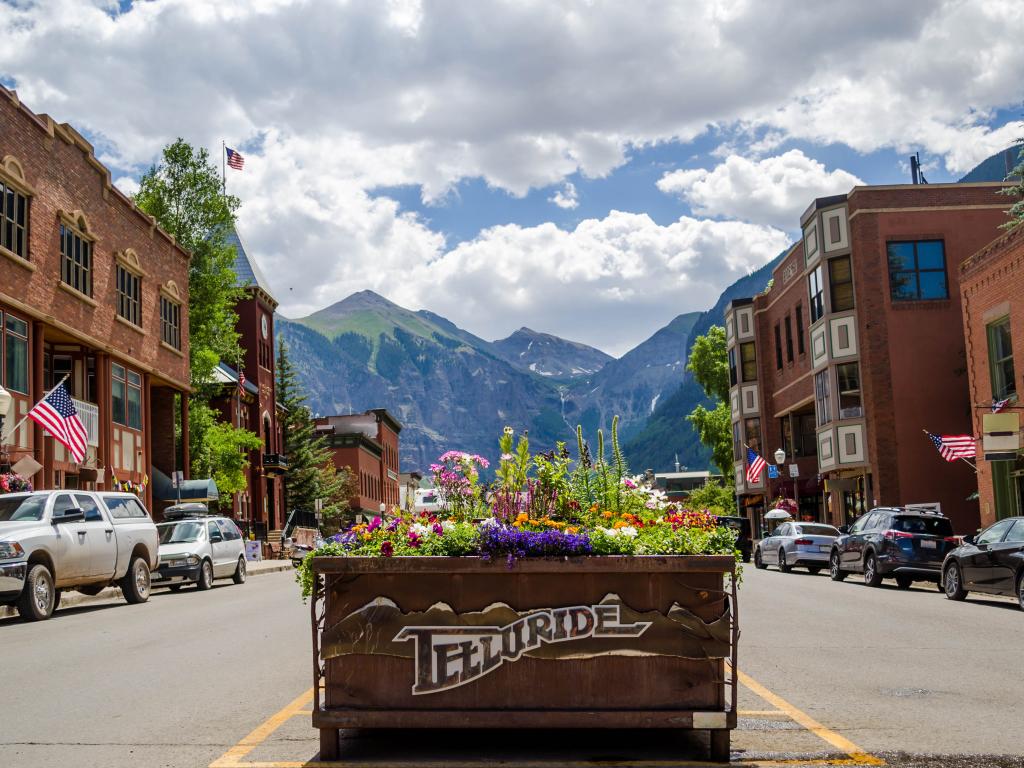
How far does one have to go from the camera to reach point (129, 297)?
37406 mm

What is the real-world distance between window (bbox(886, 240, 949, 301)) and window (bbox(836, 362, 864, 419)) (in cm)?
316

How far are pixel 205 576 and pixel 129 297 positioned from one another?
14635mm

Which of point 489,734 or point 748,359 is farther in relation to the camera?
point 748,359

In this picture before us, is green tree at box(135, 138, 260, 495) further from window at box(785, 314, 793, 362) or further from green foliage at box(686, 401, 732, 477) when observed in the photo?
green foliage at box(686, 401, 732, 477)

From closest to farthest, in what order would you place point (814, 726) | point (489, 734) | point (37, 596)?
1. point (489, 734)
2. point (814, 726)
3. point (37, 596)

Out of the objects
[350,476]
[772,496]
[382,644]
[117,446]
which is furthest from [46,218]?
[350,476]

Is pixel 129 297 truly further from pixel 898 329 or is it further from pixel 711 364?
pixel 711 364

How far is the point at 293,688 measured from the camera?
9617 mm

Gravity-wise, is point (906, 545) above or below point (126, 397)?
below

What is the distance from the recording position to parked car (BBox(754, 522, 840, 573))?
104 feet

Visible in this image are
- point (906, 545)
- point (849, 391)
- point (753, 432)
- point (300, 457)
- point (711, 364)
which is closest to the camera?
point (906, 545)

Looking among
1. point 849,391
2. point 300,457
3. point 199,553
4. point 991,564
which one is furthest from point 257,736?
point 300,457

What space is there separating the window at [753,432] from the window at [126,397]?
31862 mm

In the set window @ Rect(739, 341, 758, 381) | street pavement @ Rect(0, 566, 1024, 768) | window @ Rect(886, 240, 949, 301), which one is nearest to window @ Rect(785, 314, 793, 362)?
window @ Rect(739, 341, 758, 381)
